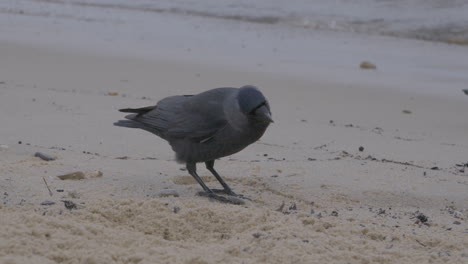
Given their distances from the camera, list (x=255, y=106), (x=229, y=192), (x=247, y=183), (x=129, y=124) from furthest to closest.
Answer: (x=247, y=183) < (x=129, y=124) < (x=229, y=192) < (x=255, y=106)

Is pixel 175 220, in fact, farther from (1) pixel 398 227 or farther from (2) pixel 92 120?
(2) pixel 92 120

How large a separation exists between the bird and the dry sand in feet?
0.80

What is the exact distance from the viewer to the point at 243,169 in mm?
5125

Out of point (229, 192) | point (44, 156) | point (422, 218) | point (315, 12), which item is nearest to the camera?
point (422, 218)

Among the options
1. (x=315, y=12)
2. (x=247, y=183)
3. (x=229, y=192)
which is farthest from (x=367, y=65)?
(x=229, y=192)

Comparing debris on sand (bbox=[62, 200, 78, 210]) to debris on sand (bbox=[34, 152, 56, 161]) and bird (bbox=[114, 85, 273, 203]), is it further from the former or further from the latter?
debris on sand (bbox=[34, 152, 56, 161])

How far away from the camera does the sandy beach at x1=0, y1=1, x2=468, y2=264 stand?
339 cm

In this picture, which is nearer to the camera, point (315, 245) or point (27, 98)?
point (315, 245)

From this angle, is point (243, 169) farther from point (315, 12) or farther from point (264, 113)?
point (315, 12)

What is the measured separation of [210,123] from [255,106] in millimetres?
421

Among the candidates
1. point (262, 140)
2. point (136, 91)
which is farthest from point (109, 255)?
point (136, 91)

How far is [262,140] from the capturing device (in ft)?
20.2

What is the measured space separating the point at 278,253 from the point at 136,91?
5152 millimetres

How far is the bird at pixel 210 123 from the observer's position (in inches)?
159
